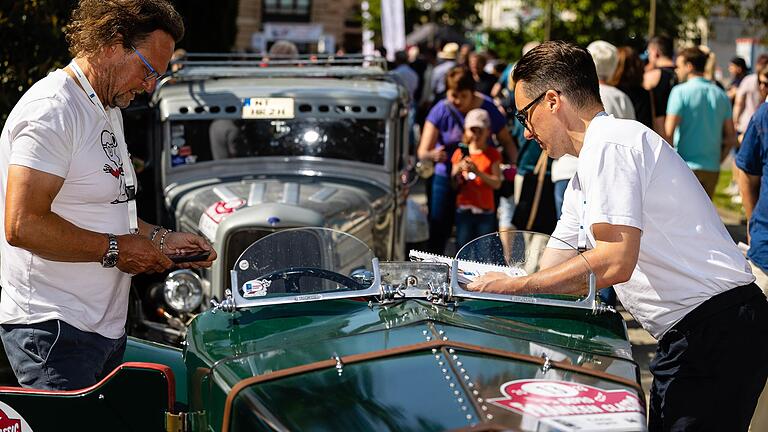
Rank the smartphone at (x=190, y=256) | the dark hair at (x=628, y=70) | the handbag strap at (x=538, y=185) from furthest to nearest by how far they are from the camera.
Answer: the dark hair at (x=628, y=70) < the handbag strap at (x=538, y=185) < the smartphone at (x=190, y=256)

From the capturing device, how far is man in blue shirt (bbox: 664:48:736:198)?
26.2 ft

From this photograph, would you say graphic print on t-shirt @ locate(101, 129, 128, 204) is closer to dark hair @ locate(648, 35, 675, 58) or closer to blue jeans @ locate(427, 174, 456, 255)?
blue jeans @ locate(427, 174, 456, 255)

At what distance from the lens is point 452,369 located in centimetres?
249

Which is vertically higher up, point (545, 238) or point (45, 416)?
point (545, 238)

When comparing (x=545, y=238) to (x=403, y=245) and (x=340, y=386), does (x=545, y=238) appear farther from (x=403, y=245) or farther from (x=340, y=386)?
(x=403, y=245)

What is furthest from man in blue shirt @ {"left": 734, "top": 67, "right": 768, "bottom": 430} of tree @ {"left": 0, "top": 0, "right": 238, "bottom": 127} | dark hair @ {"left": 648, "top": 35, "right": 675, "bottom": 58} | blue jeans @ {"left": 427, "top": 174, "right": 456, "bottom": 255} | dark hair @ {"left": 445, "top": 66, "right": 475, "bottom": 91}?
dark hair @ {"left": 648, "top": 35, "right": 675, "bottom": 58}

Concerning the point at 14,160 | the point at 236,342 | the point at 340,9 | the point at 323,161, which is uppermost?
the point at 14,160

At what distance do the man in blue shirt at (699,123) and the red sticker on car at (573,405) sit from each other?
573cm

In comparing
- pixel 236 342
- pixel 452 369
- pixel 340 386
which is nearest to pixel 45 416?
pixel 236 342

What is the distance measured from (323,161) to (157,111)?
1.10 metres

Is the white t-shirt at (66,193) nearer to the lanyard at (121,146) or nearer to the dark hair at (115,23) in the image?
the lanyard at (121,146)

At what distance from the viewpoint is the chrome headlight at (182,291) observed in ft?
18.2

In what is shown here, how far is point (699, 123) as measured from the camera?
8039 mm

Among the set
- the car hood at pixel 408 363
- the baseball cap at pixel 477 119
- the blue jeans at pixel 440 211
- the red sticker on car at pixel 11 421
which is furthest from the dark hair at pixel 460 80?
the red sticker on car at pixel 11 421
